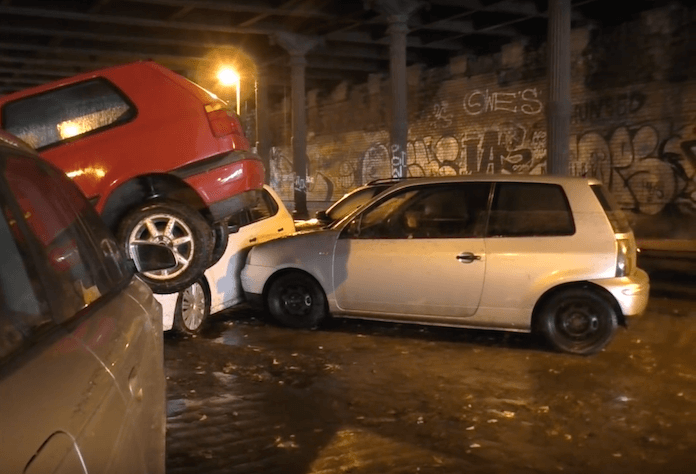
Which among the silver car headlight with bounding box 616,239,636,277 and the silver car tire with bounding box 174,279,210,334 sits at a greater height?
the silver car headlight with bounding box 616,239,636,277

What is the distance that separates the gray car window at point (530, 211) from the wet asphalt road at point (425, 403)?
3.81 feet

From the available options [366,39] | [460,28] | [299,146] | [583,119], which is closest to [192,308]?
[583,119]

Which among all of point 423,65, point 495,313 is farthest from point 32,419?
point 423,65

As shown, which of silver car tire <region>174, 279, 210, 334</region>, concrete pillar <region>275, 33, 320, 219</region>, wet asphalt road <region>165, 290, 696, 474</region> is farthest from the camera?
concrete pillar <region>275, 33, 320, 219</region>

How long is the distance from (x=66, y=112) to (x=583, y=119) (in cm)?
1781

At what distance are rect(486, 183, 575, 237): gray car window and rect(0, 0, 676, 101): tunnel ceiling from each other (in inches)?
544

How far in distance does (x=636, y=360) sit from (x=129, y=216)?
4.63 m

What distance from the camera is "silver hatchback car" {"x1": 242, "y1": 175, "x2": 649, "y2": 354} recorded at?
270 inches

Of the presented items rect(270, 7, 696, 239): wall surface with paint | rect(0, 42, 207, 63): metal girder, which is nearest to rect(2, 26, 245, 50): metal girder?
rect(0, 42, 207, 63): metal girder

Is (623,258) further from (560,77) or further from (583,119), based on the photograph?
(583,119)

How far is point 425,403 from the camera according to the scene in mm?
5547

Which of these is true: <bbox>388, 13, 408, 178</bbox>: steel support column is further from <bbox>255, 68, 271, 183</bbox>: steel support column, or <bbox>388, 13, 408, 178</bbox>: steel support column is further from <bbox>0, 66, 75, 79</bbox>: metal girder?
<bbox>0, 66, 75, 79</bbox>: metal girder

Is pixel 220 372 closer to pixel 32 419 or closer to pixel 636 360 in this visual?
pixel 636 360

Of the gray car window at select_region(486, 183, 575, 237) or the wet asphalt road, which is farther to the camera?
the gray car window at select_region(486, 183, 575, 237)
